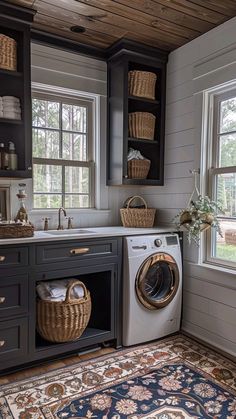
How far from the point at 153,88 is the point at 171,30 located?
0.54m

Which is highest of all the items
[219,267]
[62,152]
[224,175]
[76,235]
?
[62,152]

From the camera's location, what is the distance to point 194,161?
9.10 ft

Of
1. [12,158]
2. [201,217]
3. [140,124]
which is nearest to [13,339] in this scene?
[12,158]

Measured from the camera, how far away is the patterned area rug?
5.97ft

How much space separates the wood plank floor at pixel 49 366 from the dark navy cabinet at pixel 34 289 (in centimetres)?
5

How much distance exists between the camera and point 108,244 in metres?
2.51

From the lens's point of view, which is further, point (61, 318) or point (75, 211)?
→ point (75, 211)

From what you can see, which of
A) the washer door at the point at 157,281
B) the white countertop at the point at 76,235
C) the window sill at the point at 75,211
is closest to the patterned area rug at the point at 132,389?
the washer door at the point at 157,281

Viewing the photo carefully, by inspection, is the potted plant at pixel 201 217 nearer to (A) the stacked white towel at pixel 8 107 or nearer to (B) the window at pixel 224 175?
(B) the window at pixel 224 175

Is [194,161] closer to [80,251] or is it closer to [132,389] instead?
[80,251]

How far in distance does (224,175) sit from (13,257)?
177 centimetres

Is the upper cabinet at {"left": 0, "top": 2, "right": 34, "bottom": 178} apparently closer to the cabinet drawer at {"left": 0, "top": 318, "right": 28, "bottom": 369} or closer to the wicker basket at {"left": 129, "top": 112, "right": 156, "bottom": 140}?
the wicker basket at {"left": 129, "top": 112, "right": 156, "bottom": 140}

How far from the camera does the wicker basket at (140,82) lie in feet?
9.55

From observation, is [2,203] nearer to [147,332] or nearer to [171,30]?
[147,332]
